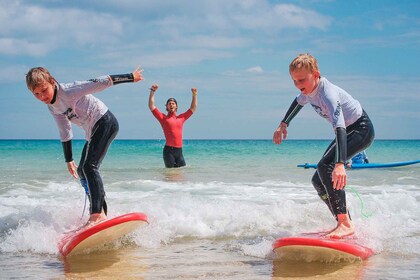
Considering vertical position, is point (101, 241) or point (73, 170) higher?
point (73, 170)

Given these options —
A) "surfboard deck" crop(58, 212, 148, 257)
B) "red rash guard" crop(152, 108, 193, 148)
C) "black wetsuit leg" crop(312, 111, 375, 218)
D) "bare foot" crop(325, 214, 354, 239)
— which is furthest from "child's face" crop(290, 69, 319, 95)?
"red rash guard" crop(152, 108, 193, 148)

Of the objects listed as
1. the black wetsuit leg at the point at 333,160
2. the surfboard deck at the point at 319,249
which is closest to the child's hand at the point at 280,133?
Result: the black wetsuit leg at the point at 333,160

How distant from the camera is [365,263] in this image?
456cm

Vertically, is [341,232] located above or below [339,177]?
below

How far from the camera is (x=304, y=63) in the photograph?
4.70 m

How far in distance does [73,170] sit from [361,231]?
9.21 ft

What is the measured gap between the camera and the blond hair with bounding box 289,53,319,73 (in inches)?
185

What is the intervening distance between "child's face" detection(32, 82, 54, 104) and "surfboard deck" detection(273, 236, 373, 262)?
2.28 m

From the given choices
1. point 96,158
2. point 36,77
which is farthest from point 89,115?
point 36,77

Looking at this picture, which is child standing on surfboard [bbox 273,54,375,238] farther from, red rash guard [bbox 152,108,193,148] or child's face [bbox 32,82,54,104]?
red rash guard [bbox 152,108,193,148]

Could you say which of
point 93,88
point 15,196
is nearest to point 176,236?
point 93,88

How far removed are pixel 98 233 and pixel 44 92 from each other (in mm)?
1281

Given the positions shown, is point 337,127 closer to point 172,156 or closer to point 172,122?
point 172,122

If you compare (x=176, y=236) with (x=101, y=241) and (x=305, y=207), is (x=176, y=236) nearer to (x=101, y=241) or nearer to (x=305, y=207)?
(x=101, y=241)
